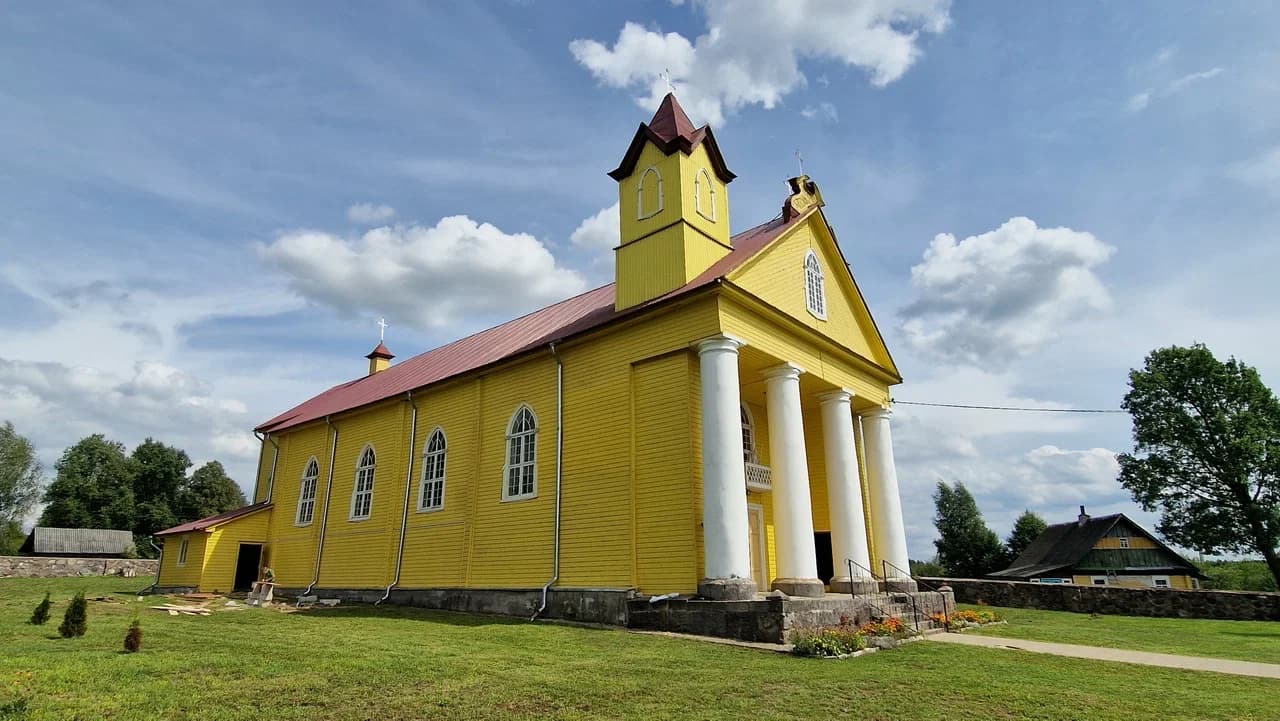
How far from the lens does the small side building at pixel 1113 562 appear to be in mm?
42969

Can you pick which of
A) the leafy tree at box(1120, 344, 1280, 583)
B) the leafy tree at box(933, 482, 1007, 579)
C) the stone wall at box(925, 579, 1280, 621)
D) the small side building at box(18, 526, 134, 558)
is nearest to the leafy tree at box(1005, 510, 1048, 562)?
the leafy tree at box(933, 482, 1007, 579)

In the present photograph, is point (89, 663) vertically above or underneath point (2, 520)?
underneath

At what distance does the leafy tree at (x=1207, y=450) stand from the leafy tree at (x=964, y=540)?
17.7m

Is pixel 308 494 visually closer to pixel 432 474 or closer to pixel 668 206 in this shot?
pixel 432 474

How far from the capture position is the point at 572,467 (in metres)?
16.9

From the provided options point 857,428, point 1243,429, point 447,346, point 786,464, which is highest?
point 447,346

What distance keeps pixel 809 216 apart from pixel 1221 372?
30055 mm

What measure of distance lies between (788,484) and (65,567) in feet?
146

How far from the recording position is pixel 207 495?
7288 centimetres

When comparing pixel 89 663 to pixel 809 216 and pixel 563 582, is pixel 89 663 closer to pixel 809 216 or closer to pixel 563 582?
pixel 563 582

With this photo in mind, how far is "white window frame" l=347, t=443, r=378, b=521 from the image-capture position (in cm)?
2322

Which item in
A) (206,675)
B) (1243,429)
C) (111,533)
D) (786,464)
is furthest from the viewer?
(111,533)

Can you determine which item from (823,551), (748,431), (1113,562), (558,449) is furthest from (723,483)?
(1113,562)

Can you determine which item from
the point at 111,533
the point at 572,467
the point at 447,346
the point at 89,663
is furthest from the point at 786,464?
the point at 111,533
